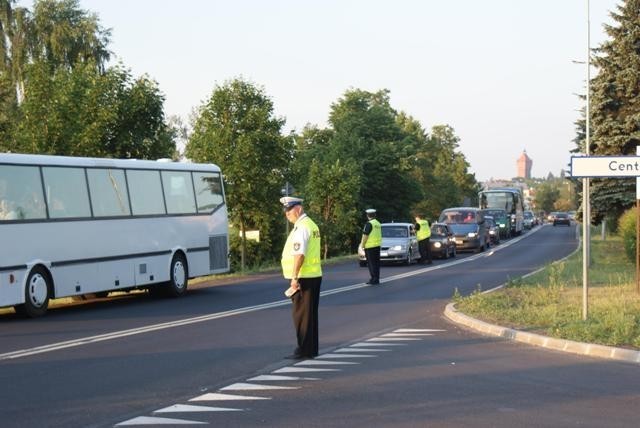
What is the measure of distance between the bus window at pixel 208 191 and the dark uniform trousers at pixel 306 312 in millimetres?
13203

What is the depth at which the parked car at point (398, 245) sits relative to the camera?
35875 millimetres

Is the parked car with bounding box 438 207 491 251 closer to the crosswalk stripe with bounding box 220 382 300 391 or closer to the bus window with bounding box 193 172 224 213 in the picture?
the bus window with bounding box 193 172 224 213

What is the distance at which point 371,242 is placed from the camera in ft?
85.1

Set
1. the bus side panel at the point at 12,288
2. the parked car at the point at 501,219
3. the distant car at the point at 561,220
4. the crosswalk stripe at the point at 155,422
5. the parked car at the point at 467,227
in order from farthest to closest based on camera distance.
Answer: the distant car at the point at 561,220, the parked car at the point at 501,219, the parked car at the point at 467,227, the bus side panel at the point at 12,288, the crosswalk stripe at the point at 155,422

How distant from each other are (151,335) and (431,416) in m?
7.35

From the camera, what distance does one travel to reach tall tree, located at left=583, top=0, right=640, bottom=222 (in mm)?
41312

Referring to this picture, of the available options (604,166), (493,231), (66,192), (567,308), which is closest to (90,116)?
(66,192)

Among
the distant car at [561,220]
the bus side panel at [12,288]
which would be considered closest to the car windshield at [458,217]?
the bus side panel at [12,288]

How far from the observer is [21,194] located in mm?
18391

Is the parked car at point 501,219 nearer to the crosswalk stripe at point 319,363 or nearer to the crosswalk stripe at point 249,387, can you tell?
→ the crosswalk stripe at point 319,363

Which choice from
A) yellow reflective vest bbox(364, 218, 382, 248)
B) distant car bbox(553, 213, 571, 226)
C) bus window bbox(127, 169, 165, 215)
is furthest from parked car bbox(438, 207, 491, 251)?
distant car bbox(553, 213, 571, 226)

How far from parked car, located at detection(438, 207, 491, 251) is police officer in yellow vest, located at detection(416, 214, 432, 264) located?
10383 mm

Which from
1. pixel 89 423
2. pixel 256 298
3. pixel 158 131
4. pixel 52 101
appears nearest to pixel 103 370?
pixel 89 423

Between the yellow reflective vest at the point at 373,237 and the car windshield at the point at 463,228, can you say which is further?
the car windshield at the point at 463,228
